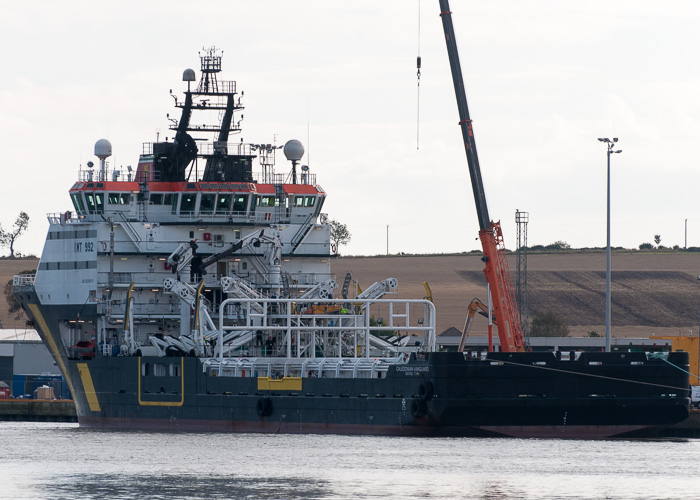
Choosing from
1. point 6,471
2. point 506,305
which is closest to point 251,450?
point 6,471

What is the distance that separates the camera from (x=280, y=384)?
5250 cm

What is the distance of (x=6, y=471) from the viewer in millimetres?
41875

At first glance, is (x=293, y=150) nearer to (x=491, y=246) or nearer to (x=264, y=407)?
(x=491, y=246)

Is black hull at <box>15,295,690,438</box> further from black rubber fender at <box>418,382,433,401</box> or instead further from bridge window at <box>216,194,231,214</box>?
bridge window at <box>216,194,231,214</box>

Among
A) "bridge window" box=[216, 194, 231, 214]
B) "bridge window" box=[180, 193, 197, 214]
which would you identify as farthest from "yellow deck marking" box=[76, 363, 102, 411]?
"bridge window" box=[216, 194, 231, 214]

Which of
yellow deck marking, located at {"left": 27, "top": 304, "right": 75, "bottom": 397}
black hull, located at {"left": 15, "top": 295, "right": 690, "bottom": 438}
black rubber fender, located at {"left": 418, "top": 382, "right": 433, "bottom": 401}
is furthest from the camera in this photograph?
yellow deck marking, located at {"left": 27, "top": 304, "right": 75, "bottom": 397}

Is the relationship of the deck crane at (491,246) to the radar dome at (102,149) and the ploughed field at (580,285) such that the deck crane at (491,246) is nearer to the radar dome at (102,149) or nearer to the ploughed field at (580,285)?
the radar dome at (102,149)

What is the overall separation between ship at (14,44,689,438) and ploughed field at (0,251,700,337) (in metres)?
42.0

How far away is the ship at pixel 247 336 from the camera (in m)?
49.1

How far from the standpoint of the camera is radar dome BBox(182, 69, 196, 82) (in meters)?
62.1

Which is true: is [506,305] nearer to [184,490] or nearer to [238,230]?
[238,230]

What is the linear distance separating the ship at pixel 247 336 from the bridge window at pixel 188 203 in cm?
5

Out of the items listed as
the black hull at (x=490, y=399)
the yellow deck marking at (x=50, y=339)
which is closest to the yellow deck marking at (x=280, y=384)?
the black hull at (x=490, y=399)

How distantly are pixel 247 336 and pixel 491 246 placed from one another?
30.4ft
